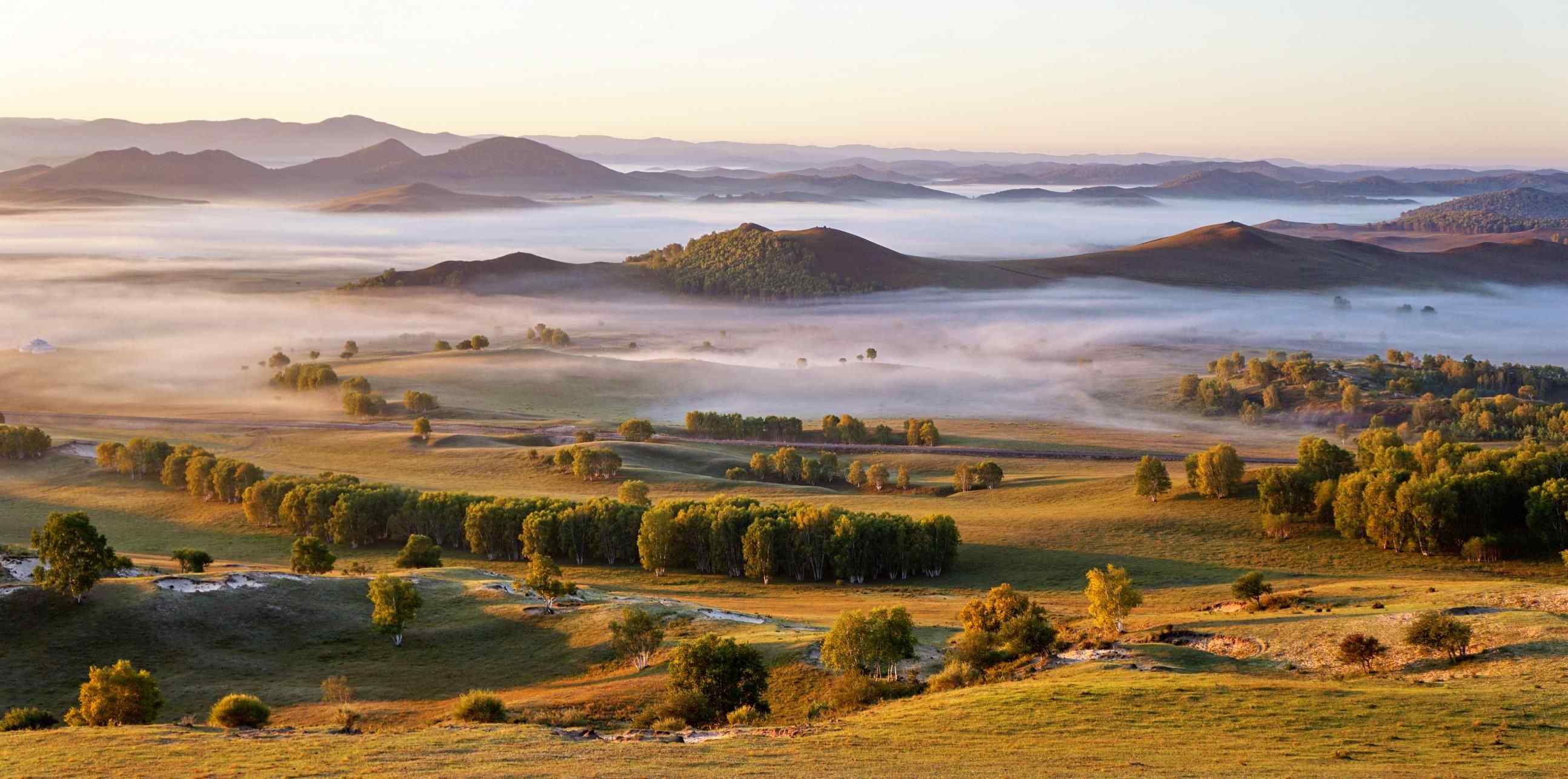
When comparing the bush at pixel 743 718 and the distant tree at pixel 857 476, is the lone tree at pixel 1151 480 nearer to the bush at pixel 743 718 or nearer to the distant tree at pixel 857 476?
the distant tree at pixel 857 476

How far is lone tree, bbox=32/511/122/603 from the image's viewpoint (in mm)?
61406

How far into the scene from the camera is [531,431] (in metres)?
161

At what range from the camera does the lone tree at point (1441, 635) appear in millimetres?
47156

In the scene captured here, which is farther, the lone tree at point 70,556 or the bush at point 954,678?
the lone tree at point 70,556

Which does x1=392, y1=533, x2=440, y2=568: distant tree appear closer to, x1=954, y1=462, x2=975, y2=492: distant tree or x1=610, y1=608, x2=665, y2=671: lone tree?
x1=610, y1=608, x2=665, y2=671: lone tree

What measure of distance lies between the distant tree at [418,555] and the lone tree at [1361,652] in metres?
59.8

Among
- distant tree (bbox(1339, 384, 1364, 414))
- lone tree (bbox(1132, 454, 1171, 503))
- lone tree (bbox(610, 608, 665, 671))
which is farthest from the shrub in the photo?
distant tree (bbox(1339, 384, 1364, 414))

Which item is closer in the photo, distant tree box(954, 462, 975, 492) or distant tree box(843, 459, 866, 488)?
distant tree box(954, 462, 975, 492)

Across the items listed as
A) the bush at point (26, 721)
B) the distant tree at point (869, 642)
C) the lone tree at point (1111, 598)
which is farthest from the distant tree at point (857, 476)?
the bush at point (26, 721)

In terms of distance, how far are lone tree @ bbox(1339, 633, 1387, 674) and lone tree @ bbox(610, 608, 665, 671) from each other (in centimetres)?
2826

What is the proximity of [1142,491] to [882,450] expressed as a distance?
4929cm

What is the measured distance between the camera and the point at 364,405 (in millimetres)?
174750

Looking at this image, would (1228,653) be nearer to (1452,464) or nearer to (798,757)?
(798,757)

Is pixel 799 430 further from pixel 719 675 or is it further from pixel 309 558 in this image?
pixel 719 675
